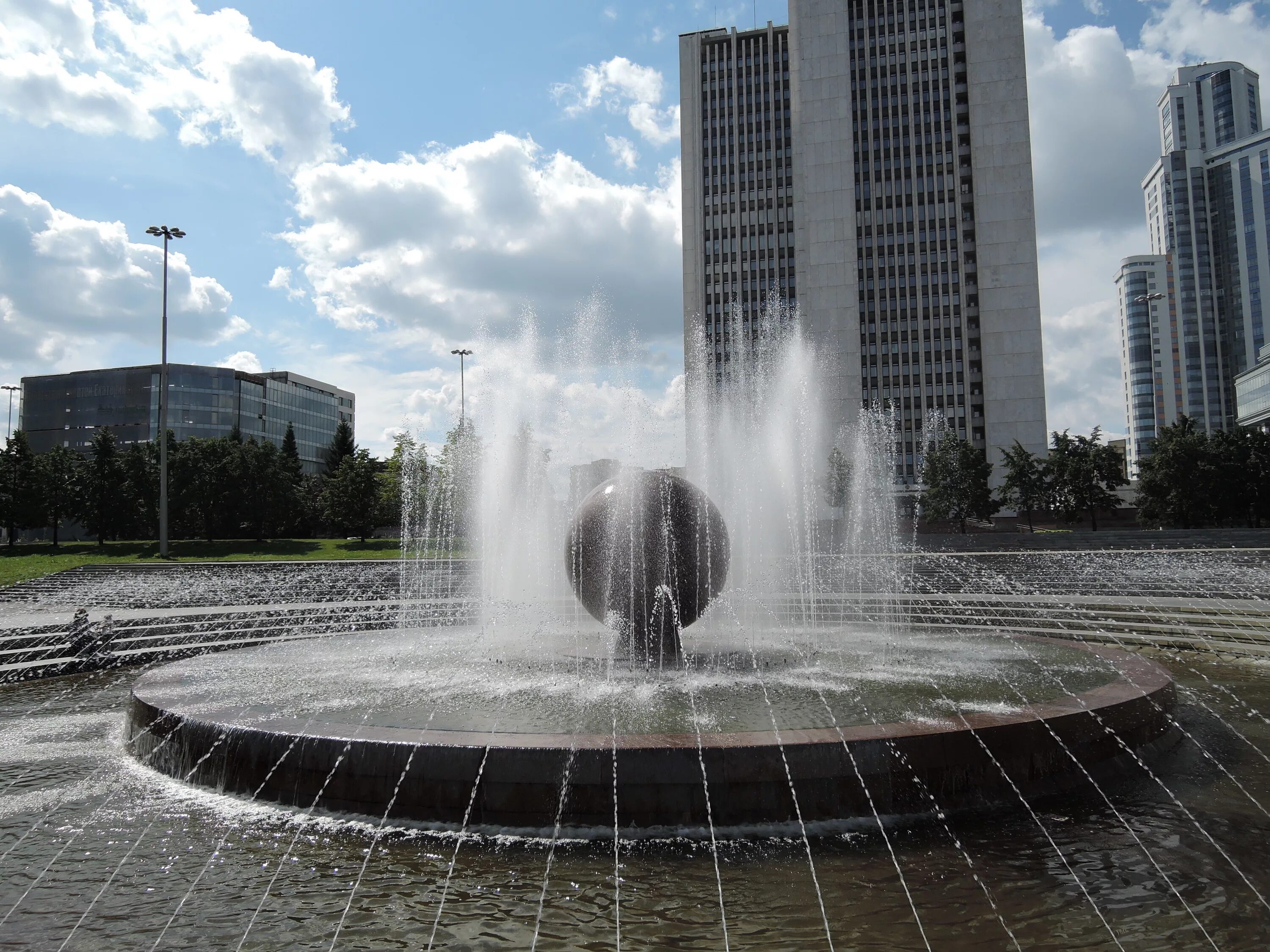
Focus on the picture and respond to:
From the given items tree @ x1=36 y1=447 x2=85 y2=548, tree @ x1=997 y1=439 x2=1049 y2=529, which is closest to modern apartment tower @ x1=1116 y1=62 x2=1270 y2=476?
tree @ x1=997 y1=439 x2=1049 y2=529

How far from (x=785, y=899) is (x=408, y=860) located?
2243 millimetres

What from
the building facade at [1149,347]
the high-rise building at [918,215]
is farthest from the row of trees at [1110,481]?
the building facade at [1149,347]

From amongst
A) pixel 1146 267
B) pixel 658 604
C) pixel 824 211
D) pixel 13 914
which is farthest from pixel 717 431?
pixel 1146 267

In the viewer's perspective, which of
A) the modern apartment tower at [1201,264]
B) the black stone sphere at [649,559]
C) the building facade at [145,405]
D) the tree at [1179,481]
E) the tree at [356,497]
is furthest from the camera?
the modern apartment tower at [1201,264]

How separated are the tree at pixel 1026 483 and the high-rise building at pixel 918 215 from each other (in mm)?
15135

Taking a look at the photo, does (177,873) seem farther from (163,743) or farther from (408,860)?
(163,743)

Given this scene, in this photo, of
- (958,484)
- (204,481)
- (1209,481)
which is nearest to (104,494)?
(204,481)

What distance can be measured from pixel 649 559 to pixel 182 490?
159ft

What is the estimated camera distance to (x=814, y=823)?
5.27 metres

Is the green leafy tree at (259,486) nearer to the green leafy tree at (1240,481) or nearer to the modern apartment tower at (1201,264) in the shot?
the green leafy tree at (1240,481)

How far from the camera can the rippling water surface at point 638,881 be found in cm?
399

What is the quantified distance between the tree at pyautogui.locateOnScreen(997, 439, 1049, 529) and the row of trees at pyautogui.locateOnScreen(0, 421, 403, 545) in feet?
135

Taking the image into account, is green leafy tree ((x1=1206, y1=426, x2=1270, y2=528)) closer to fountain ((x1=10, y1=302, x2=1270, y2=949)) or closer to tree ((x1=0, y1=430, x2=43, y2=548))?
fountain ((x1=10, y1=302, x2=1270, y2=949))

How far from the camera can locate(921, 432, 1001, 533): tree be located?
2183 inches
